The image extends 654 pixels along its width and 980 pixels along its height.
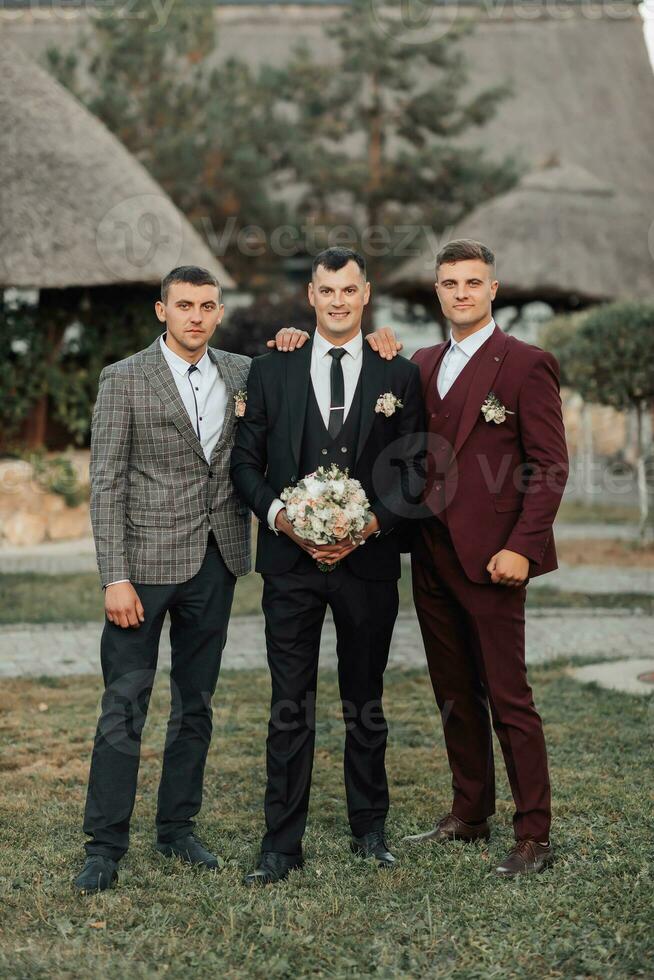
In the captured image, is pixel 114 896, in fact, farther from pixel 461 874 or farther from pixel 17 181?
pixel 17 181

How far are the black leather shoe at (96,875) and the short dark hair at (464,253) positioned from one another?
2473 mm

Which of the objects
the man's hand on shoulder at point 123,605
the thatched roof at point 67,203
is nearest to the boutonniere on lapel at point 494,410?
the man's hand on shoulder at point 123,605

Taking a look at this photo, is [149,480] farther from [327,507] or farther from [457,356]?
[457,356]

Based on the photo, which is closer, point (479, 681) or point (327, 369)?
point (327, 369)

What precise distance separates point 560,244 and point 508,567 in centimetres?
2024

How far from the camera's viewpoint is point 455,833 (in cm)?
481

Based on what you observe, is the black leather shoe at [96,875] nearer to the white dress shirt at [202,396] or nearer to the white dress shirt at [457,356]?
the white dress shirt at [202,396]

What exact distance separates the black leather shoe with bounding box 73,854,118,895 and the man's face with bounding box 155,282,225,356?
187 cm

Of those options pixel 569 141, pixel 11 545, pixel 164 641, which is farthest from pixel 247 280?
pixel 164 641

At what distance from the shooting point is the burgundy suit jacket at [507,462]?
14.5ft

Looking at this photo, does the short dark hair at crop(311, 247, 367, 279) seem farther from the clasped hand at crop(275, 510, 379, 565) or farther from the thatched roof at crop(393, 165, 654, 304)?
the thatched roof at crop(393, 165, 654, 304)

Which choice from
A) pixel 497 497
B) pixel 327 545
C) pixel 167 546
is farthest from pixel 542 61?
pixel 327 545

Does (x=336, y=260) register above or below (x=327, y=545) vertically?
above

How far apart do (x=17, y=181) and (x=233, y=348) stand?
5.94 metres
